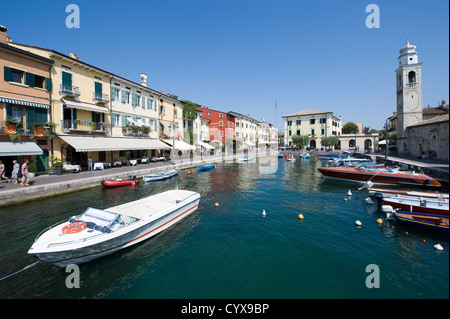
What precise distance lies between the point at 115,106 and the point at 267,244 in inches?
1070

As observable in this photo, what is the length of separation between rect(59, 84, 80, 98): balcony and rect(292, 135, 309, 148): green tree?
62.4 meters

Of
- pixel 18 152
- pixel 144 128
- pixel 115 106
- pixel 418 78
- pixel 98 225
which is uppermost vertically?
pixel 418 78

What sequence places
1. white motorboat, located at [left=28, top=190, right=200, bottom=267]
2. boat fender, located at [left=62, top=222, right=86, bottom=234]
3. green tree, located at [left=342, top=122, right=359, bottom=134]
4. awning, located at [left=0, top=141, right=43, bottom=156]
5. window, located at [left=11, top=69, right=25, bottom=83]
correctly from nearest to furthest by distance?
white motorboat, located at [left=28, top=190, right=200, bottom=267], boat fender, located at [left=62, top=222, right=86, bottom=234], awning, located at [left=0, top=141, right=43, bottom=156], window, located at [left=11, top=69, right=25, bottom=83], green tree, located at [left=342, top=122, right=359, bottom=134]

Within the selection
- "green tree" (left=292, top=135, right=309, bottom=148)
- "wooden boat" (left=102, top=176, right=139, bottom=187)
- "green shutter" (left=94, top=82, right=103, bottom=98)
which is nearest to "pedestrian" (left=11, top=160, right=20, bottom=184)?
"wooden boat" (left=102, top=176, right=139, bottom=187)

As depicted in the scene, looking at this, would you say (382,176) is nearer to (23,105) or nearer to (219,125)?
(23,105)

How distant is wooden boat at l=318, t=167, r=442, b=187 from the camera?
18406 mm

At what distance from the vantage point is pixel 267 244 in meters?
9.05

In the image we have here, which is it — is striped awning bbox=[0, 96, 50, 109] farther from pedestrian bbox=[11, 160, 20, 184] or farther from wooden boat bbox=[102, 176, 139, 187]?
wooden boat bbox=[102, 176, 139, 187]

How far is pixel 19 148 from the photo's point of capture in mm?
17547

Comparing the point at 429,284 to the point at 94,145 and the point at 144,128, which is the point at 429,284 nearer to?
the point at 94,145
